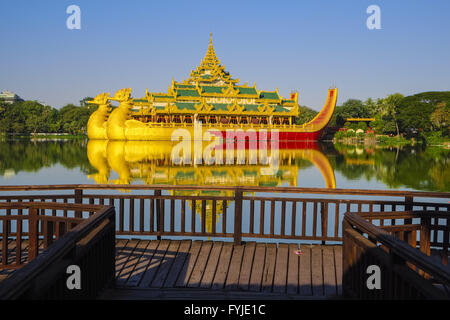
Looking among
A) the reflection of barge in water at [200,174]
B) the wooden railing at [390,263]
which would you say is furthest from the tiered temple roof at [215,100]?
the wooden railing at [390,263]

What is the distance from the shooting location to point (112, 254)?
4250mm

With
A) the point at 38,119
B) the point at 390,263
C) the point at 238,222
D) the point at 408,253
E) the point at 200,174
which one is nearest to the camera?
the point at 408,253

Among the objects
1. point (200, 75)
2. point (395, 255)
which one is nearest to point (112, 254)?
point (395, 255)

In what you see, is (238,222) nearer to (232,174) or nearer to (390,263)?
(390,263)

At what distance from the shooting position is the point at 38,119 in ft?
260

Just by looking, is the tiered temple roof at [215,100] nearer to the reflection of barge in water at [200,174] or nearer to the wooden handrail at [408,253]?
the reflection of barge in water at [200,174]

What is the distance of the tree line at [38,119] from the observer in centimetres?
7888

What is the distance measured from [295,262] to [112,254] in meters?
2.41

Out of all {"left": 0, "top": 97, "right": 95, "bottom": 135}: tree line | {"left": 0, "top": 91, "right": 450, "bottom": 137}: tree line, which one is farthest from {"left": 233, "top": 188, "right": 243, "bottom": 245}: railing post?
{"left": 0, "top": 97, "right": 95, "bottom": 135}: tree line

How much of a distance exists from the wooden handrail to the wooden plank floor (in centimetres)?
126

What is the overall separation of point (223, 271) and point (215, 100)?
179 ft

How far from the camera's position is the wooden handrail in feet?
7.59

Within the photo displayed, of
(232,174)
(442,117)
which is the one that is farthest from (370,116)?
(232,174)

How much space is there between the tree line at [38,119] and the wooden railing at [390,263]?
82590mm
